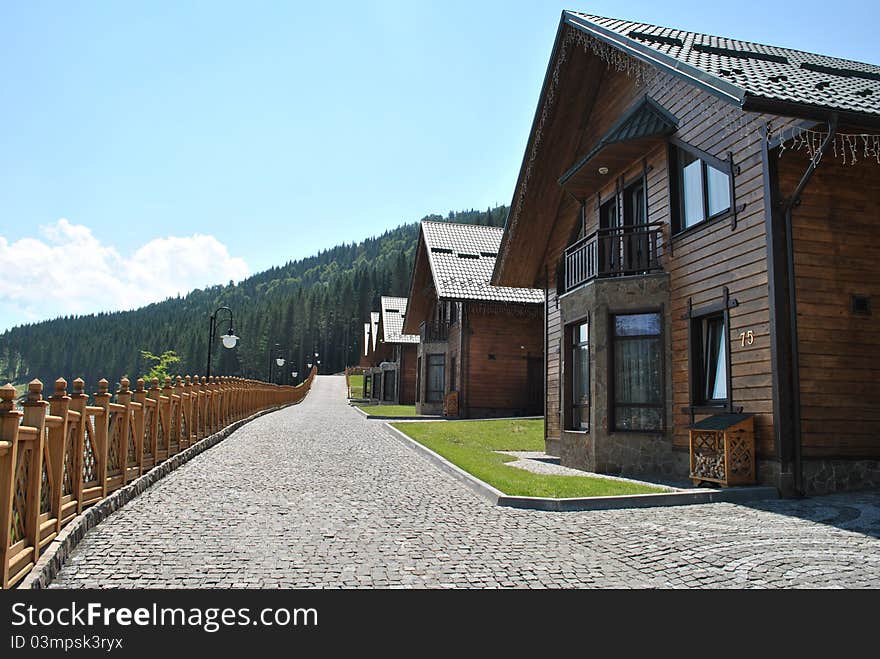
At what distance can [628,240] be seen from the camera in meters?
12.7

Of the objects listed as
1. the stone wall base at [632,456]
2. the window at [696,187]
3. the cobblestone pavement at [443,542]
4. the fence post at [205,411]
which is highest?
the window at [696,187]

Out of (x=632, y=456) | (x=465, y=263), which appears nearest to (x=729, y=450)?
(x=632, y=456)

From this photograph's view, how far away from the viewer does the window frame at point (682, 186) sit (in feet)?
33.4

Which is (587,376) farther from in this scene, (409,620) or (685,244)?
(409,620)

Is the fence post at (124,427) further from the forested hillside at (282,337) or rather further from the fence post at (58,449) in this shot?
the forested hillside at (282,337)

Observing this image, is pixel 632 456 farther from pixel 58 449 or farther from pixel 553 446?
pixel 58 449

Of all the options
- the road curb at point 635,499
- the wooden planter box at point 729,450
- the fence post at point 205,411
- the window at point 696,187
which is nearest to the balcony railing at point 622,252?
the window at point 696,187

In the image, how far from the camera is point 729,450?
916 centimetres

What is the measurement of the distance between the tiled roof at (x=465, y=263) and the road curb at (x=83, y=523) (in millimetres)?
15643

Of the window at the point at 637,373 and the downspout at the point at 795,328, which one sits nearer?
the downspout at the point at 795,328

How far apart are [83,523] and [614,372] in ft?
28.8

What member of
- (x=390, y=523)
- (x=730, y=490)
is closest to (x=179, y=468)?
(x=390, y=523)

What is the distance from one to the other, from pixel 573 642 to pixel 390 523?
12.2ft

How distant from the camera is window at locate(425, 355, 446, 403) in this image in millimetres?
33188
